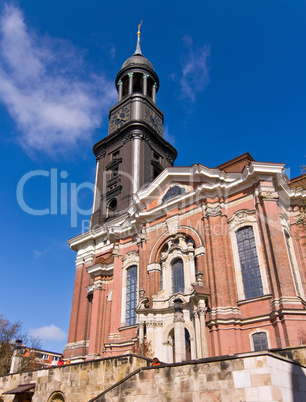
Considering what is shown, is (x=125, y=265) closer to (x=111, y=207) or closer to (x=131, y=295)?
(x=131, y=295)

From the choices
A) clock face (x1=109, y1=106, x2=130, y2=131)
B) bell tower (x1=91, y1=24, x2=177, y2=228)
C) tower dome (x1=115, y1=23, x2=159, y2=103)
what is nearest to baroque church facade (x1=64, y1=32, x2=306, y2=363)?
bell tower (x1=91, y1=24, x2=177, y2=228)

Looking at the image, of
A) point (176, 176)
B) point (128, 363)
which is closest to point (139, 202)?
point (176, 176)

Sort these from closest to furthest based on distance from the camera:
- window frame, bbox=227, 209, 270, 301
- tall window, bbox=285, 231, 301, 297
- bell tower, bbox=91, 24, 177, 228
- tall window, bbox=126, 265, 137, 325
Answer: tall window, bbox=285, 231, 301, 297, window frame, bbox=227, 209, 270, 301, tall window, bbox=126, 265, 137, 325, bell tower, bbox=91, 24, 177, 228

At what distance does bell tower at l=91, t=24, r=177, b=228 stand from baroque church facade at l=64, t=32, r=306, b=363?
4463 mm

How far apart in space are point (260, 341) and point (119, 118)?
32141 mm

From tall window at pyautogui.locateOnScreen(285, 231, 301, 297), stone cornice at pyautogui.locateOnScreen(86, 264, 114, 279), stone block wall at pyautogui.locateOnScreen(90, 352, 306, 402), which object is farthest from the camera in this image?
stone cornice at pyautogui.locateOnScreen(86, 264, 114, 279)

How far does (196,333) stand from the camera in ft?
67.6

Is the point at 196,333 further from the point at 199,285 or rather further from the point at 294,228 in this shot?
the point at 294,228

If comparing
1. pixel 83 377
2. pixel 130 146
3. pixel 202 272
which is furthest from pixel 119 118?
pixel 83 377

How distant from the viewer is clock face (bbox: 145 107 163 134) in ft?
147

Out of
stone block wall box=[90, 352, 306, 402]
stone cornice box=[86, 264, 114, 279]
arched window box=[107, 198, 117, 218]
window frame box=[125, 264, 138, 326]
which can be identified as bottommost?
stone block wall box=[90, 352, 306, 402]

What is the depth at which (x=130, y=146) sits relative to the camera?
4034 centimetres

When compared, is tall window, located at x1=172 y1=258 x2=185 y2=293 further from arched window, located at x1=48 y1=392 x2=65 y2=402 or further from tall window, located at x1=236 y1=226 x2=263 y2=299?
arched window, located at x1=48 y1=392 x2=65 y2=402

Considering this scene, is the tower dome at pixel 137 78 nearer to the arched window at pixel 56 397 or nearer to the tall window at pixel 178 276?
the tall window at pixel 178 276
